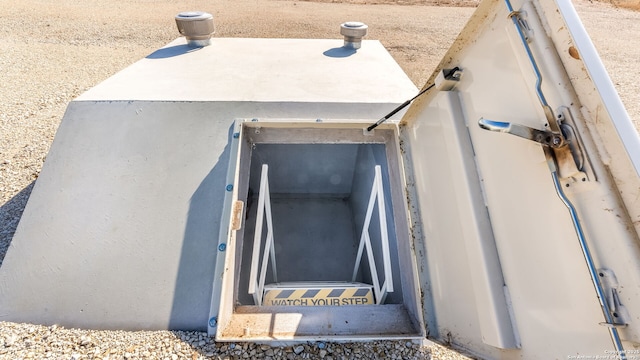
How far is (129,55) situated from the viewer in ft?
25.0

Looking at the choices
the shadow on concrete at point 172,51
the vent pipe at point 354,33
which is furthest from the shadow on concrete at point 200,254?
the vent pipe at point 354,33

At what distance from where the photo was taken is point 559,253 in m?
1.19

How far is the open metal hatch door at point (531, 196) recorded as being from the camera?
961 mm

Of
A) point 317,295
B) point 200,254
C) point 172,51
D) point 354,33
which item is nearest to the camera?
point 200,254

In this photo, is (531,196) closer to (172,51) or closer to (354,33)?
(354,33)

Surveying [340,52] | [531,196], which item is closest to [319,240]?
[340,52]

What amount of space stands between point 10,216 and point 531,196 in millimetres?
5710

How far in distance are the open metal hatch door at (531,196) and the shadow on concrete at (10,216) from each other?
488 centimetres

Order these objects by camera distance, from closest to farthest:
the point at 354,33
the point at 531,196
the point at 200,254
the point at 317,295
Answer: the point at 531,196, the point at 200,254, the point at 317,295, the point at 354,33

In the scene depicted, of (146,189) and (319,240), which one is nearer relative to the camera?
(146,189)

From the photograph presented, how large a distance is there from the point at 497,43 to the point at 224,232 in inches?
89.7

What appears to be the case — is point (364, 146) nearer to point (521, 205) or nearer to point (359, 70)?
point (359, 70)

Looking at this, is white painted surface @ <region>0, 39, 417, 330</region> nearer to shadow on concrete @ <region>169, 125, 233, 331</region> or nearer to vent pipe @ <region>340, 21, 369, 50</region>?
shadow on concrete @ <region>169, 125, 233, 331</region>

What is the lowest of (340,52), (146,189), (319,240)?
(319,240)
